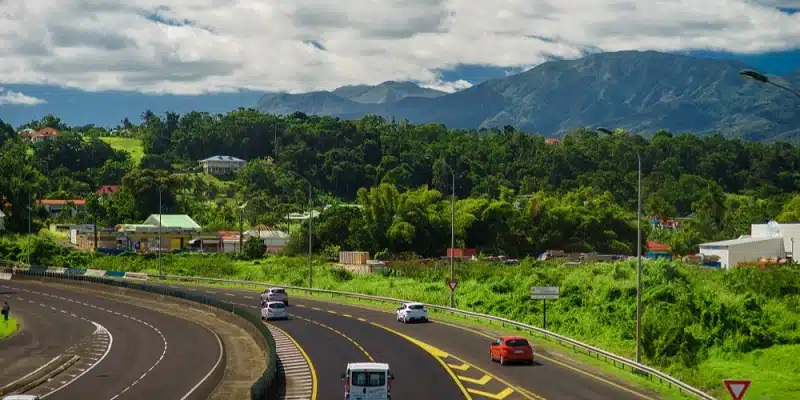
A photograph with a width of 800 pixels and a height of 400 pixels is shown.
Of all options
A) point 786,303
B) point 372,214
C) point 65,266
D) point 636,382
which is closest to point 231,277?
point 372,214

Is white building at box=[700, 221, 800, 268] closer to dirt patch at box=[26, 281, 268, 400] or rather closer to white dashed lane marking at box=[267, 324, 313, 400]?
dirt patch at box=[26, 281, 268, 400]

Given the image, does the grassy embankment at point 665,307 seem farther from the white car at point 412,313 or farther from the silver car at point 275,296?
the silver car at point 275,296

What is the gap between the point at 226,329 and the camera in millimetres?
68375

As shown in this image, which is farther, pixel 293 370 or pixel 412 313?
pixel 412 313

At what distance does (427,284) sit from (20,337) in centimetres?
3564

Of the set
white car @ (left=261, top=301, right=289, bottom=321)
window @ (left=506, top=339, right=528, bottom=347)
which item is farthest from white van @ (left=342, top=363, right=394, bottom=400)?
white car @ (left=261, top=301, right=289, bottom=321)

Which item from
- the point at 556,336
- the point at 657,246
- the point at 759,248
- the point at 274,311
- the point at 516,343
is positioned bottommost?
the point at 556,336

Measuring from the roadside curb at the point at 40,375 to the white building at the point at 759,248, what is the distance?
75513 mm

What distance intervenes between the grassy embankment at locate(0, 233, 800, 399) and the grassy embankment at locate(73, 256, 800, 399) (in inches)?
2.7

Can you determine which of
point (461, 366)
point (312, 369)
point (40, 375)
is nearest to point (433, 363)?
point (461, 366)

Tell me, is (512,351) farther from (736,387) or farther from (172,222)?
(172,222)

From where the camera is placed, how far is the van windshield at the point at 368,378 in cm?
3697

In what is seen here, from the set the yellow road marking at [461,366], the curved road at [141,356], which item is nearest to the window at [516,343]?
the yellow road marking at [461,366]

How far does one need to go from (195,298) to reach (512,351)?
40.2m
